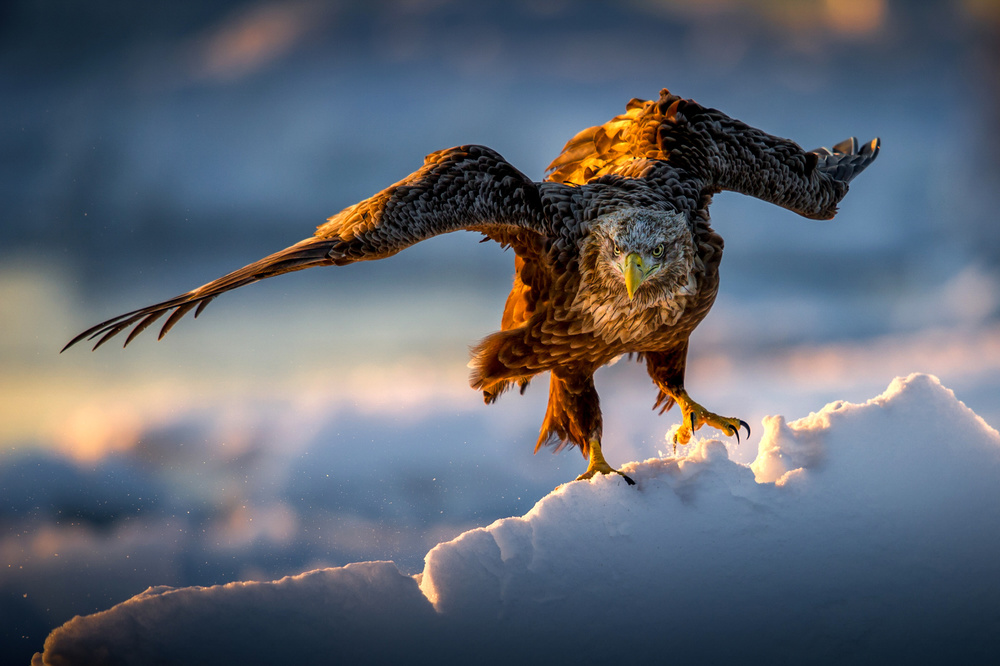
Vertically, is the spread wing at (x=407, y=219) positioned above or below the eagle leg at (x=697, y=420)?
above

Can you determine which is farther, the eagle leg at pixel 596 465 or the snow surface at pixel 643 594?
the eagle leg at pixel 596 465

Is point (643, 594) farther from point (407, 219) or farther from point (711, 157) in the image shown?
point (711, 157)

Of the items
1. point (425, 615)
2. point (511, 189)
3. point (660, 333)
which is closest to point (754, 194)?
point (660, 333)

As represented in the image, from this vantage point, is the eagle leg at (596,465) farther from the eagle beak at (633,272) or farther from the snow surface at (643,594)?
the eagle beak at (633,272)

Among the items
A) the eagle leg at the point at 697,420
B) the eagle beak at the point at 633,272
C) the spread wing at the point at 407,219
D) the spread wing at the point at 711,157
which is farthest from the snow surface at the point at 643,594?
the spread wing at the point at 711,157

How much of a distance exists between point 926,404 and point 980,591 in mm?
1214

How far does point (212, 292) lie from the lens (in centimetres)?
391

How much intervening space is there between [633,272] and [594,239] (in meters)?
0.42

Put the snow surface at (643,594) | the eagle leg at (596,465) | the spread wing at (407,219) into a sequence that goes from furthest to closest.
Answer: the eagle leg at (596,465)
the snow surface at (643,594)
the spread wing at (407,219)

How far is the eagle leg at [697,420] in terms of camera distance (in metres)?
5.21

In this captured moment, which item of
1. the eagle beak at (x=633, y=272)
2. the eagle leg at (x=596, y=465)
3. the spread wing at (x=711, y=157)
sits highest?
the spread wing at (x=711, y=157)

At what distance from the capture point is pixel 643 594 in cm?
419

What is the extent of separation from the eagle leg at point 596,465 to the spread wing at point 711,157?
1.62 meters

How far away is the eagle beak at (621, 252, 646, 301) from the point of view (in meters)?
3.97
